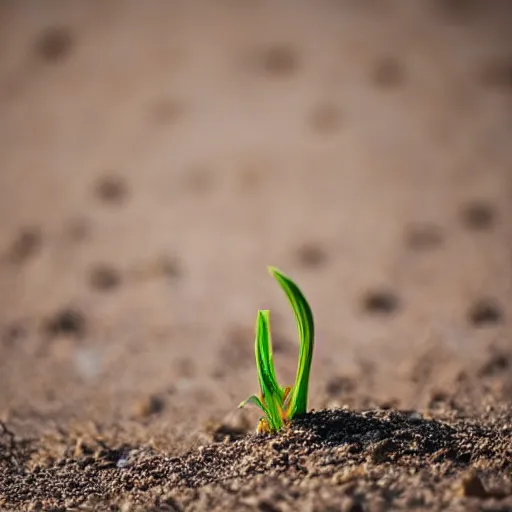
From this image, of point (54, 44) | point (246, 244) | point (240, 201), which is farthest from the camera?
point (54, 44)

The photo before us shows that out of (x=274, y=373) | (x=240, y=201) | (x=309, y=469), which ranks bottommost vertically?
(x=309, y=469)

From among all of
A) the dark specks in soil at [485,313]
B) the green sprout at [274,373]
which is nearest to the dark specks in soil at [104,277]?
the dark specks in soil at [485,313]

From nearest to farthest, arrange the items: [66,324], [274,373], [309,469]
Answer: [309,469] < [274,373] < [66,324]

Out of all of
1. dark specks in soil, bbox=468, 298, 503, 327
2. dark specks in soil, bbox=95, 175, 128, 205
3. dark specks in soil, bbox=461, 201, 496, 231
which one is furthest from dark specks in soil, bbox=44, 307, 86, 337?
dark specks in soil, bbox=461, 201, 496, 231

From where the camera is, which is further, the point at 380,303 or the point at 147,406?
the point at 380,303

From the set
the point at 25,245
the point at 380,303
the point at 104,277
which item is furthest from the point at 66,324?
the point at 380,303

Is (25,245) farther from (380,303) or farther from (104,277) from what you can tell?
(380,303)

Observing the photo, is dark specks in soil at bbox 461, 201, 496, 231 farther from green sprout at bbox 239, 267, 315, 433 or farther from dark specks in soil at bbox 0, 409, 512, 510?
green sprout at bbox 239, 267, 315, 433
